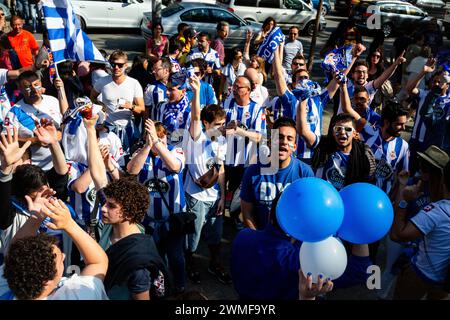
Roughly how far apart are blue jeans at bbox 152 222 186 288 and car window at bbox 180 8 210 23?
11.2 meters

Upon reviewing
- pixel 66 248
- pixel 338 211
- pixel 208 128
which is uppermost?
pixel 338 211

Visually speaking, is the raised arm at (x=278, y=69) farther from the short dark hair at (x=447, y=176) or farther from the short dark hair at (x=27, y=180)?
the short dark hair at (x=27, y=180)

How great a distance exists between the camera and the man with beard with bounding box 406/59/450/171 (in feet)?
17.7

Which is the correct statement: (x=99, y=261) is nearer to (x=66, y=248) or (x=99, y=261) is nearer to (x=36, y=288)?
(x=36, y=288)

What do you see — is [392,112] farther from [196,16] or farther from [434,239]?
[196,16]

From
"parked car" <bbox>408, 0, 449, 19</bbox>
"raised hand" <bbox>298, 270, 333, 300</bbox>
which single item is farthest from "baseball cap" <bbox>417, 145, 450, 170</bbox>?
"parked car" <bbox>408, 0, 449, 19</bbox>

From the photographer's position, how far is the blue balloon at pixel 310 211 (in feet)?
8.82

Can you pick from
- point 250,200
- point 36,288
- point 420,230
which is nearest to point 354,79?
point 250,200

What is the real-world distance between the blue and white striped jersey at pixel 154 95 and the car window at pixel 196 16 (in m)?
8.58

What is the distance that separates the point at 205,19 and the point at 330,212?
41.0ft

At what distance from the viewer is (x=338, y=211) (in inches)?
110

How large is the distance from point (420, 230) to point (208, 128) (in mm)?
2289

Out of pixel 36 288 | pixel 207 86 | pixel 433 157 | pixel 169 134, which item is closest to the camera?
pixel 36 288

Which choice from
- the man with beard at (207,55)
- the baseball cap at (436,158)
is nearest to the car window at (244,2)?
the man with beard at (207,55)
